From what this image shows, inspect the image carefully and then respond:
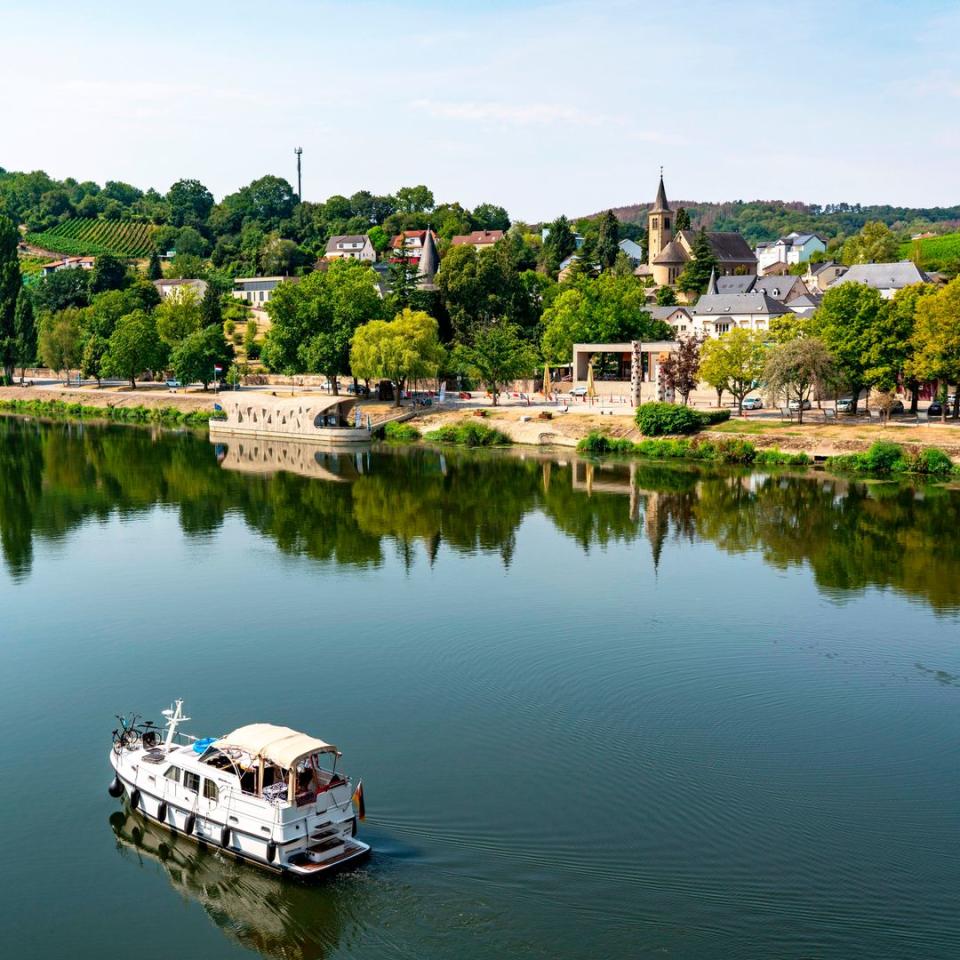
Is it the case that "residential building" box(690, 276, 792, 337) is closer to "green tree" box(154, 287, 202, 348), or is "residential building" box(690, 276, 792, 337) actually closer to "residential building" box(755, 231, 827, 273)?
"green tree" box(154, 287, 202, 348)

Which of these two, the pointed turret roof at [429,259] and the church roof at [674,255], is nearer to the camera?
the pointed turret roof at [429,259]

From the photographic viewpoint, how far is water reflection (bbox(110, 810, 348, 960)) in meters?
18.0

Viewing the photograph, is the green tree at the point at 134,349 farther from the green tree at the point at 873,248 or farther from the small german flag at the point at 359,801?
the small german flag at the point at 359,801

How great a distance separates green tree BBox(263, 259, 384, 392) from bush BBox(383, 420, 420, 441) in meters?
9.61

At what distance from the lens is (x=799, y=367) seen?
67.4 meters

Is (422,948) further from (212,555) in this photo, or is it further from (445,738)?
(212,555)

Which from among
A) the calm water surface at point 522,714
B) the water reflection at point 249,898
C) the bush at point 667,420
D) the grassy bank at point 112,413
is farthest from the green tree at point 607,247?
the water reflection at point 249,898

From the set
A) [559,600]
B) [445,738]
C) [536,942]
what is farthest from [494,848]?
[559,600]

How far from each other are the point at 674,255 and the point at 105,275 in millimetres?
68723

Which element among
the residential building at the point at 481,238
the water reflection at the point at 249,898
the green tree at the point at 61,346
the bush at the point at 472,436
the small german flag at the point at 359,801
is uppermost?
the residential building at the point at 481,238

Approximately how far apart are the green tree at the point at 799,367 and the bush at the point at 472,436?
17.8m

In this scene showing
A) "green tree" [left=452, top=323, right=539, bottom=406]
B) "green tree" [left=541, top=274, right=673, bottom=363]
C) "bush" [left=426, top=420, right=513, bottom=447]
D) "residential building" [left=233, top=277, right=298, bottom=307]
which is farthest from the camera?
"residential building" [left=233, top=277, right=298, bottom=307]

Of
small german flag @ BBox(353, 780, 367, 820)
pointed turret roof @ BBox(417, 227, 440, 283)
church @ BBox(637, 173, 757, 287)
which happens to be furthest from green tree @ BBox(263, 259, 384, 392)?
small german flag @ BBox(353, 780, 367, 820)

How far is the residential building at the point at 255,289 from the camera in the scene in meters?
136
